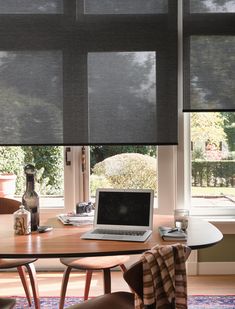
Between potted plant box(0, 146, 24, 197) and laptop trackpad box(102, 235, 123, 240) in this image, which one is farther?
potted plant box(0, 146, 24, 197)

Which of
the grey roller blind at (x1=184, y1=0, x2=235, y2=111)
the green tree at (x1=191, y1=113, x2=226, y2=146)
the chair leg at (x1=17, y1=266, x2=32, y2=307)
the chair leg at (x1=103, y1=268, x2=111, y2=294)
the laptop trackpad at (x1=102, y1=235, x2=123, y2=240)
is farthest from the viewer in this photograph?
the green tree at (x1=191, y1=113, x2=226, y2=146)

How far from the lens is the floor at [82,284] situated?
3258 millimetres

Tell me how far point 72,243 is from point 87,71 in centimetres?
179

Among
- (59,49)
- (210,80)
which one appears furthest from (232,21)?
(59,49)

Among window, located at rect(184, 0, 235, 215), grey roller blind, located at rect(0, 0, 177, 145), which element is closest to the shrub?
grey roller blind, located at rect(0, 0, 177, 145)

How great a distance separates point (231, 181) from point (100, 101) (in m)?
1.35

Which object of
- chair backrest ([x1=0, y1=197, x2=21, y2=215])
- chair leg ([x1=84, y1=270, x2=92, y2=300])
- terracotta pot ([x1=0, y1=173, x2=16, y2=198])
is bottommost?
chair leg ([x1=84, y1=270, x2=92, y2=300])

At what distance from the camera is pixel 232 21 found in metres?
3.46

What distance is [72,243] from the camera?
210 cm

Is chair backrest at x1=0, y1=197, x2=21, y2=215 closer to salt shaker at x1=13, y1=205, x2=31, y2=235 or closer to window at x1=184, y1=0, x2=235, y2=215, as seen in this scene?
salt shaker at x1=13, y1=205, x2=31, y2=235

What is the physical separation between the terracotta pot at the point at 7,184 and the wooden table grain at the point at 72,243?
4.16ft

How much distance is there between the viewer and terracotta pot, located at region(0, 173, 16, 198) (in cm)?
368

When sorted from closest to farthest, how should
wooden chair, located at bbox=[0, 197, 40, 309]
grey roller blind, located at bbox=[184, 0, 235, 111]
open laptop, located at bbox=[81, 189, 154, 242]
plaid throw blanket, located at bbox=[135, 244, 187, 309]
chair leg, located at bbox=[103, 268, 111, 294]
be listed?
1. plaid throw blanket, located at bbox=[135, 244, 187, 309]
2. open laptop, located at bbox=[81, 189, 154, 242]
3. chair leg, located at bbox=[103, 268, 111, 294]
4. wooden chair, located at bbox=[0, 197, 40, 309]
5. grey roller blind, located at bbox=[184, 0, 235, 111]

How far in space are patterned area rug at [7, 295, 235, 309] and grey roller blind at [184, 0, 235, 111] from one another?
1.48 metres
